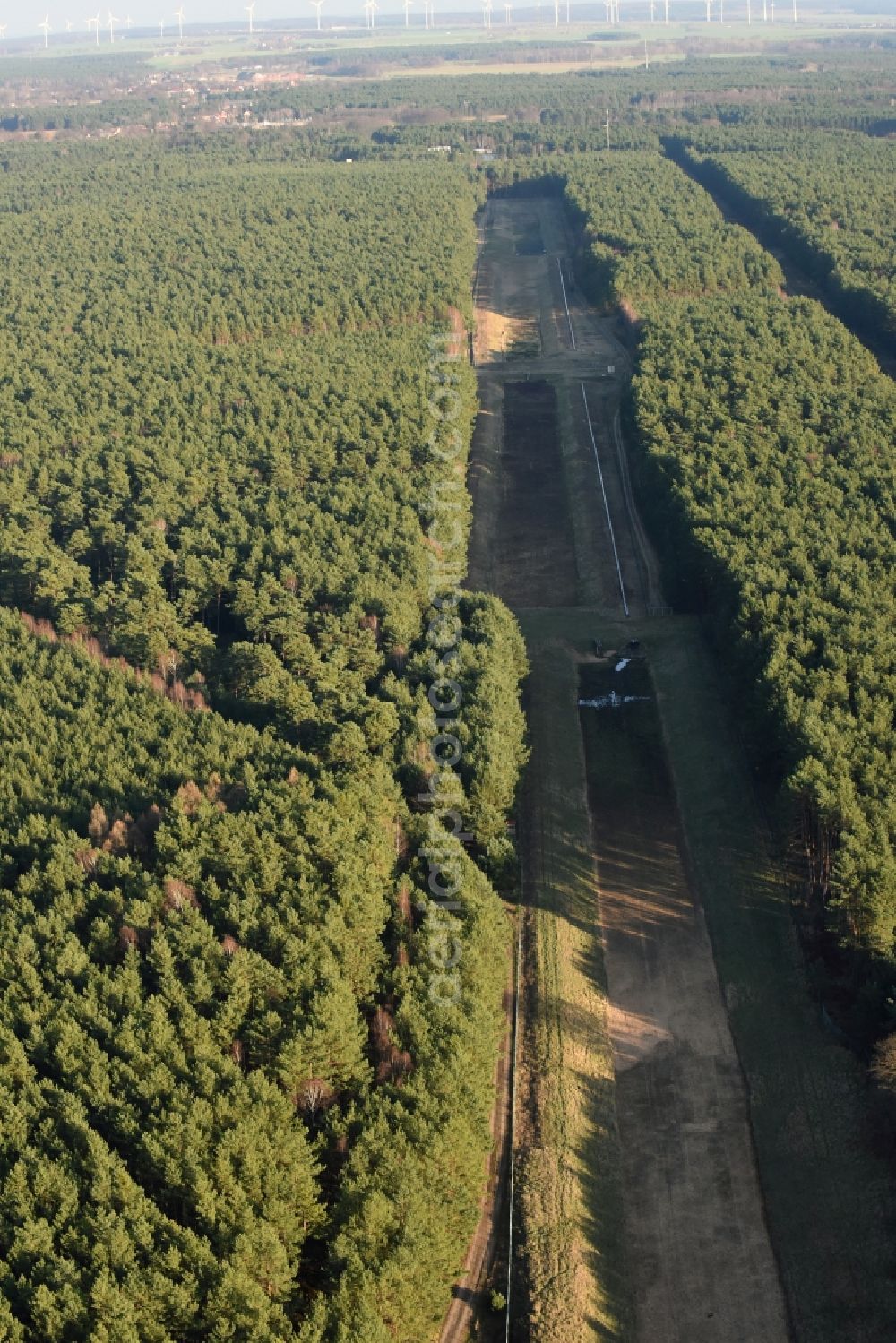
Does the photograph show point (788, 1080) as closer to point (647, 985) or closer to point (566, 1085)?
point (647, 985)

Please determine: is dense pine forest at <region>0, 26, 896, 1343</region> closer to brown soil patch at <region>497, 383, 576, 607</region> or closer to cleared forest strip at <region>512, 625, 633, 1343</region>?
cleared forest strip at <region>512, 625, 633, 1343</region>

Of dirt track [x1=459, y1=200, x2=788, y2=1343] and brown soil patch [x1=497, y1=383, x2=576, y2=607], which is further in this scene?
brown soil patch [x1=497, y1=383, x2=576, y2=607]

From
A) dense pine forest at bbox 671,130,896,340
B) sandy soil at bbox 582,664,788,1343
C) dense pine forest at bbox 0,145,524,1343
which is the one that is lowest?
sandy soil at bbox 582,664,788,1343

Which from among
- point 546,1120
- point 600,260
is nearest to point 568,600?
point 546,1120

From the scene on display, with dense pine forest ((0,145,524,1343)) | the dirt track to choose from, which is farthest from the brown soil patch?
dense pine forest ((0,145,524,1343))

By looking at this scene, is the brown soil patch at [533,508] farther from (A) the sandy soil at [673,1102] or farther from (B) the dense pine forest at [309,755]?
(A) the sandy soil at [673,1102]

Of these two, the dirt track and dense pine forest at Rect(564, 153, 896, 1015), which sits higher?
dense pine forest at Rect(564, 153, 896, 1015)

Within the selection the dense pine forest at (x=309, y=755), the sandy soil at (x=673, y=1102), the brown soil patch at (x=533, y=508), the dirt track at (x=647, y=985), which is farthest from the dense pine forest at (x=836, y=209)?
the sandy soil at (x=673, y=1102)

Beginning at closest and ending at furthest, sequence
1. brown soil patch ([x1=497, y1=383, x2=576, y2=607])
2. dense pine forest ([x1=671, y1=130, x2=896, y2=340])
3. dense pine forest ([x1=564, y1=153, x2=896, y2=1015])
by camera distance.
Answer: dense pine forest ([x1=564, y1=153, x2=896, y2=1015])
brown soil patch ([x1=497, y1=383, x2=576, y2=607])
dense pine forest ([x1=671, y1=130, x2=896, y2=340])
